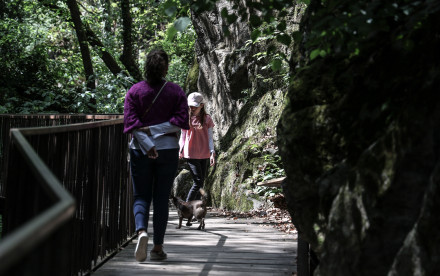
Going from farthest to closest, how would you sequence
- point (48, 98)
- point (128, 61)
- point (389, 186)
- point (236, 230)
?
1. point (128, 61)
2. point (48, 98)
3. point (236, 230)
4. point (389, 186)

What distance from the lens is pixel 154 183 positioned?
247 inches

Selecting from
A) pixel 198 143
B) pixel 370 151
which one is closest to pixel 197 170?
pixel 198 143

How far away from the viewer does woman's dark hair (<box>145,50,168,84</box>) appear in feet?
20.1

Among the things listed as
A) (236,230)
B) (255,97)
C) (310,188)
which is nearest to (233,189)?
(255,97)

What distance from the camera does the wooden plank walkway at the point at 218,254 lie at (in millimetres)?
5906

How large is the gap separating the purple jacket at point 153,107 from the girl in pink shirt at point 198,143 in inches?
119

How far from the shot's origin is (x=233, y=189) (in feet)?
42.3

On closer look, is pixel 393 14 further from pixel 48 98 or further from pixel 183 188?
pixel 48 98

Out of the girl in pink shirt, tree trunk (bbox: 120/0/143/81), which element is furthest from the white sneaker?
tree trunk (bbox: 120/0/143/81)

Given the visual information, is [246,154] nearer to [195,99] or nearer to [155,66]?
[195,99]

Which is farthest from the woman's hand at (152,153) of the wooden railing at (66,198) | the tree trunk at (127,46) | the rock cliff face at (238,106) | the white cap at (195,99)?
the tree trunk at (127,46)

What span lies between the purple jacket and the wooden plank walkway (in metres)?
1.40

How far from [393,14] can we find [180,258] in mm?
3604

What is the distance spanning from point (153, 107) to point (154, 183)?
2.62 ft
